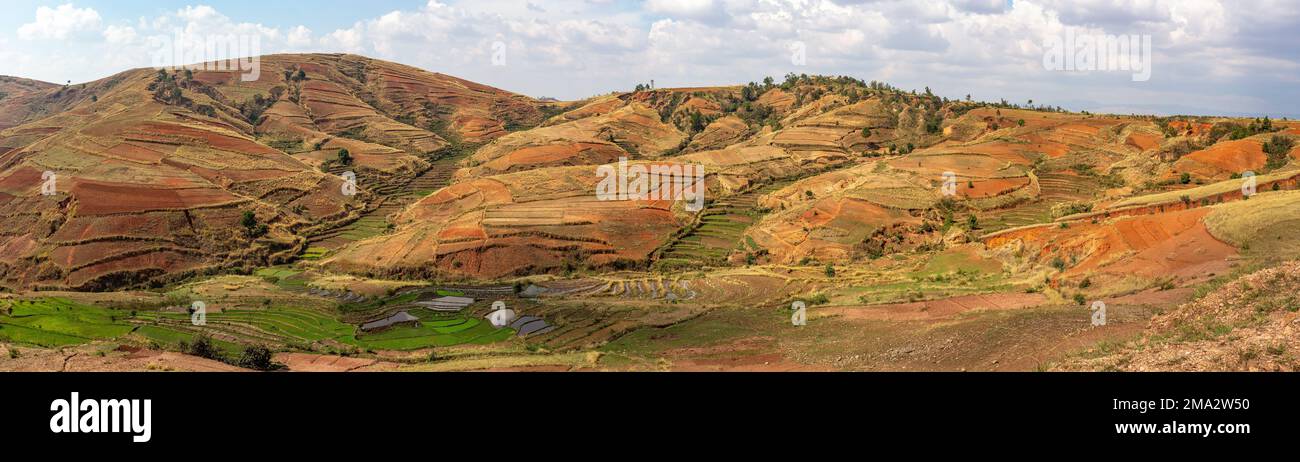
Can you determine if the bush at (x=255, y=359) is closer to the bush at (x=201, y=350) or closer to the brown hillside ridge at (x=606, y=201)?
the bush at (x=201, y=350)

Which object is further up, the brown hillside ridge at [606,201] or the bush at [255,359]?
the brown hillside ridge at [606,201]

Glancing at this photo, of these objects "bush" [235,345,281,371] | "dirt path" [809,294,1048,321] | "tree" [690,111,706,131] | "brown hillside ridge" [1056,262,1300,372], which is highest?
"tree" [690,111,706,131]

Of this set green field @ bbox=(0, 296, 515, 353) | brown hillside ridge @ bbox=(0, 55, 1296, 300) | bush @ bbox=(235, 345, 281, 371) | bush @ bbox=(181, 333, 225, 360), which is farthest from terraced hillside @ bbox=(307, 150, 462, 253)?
bush @ bbox=(235, 345, 281, 371)

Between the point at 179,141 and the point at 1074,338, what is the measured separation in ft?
201

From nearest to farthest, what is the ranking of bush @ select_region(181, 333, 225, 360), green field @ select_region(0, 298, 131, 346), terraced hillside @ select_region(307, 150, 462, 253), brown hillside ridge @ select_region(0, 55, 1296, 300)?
1. bush @ select_region(181, 333, 225, 360)
2. green field @ select_region(0, 298, 131, 346)
3. brown hillside ridge @ select_region(0, 55, 1296, 300)
4. terraced hillside @ select_region(307, 150, 462, 253)

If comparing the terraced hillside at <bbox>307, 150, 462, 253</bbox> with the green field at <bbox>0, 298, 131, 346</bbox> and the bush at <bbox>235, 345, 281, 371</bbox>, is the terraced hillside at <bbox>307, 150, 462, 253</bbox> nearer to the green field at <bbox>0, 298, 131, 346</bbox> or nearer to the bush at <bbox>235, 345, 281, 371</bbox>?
the green field at <bbox>0, 298, 131, 346</bbox>

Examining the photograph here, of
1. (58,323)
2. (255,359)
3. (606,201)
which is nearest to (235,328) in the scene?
(58,323)

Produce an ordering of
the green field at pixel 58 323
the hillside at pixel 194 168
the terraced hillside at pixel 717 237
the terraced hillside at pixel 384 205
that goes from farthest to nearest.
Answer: the terraced hillside at pixel 384 205, the terraced hillside at pixel 717 237, the hillside at pixel 194 168, the green field at pixel 58 323

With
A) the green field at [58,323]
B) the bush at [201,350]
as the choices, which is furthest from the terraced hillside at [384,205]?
the bush at [201,350]

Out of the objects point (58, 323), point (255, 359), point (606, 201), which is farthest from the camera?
point (606, 201)

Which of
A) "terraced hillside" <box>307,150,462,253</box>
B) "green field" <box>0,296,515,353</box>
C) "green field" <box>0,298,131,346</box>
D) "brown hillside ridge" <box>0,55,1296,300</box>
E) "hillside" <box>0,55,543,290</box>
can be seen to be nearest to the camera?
"green field" <box>0,298,131,346</box>

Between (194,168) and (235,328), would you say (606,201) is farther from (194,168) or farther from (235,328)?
(194,168)
